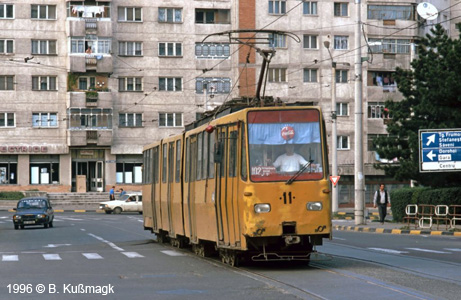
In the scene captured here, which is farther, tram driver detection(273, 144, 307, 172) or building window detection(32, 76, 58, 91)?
building window detection(32, 76, 58, 91)

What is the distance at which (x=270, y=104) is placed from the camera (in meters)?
18.2

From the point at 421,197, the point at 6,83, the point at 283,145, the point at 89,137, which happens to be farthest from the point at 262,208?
the point at 6,83

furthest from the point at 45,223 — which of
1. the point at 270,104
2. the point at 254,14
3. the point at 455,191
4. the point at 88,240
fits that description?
the point at 254,14

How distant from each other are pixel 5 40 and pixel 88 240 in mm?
44838

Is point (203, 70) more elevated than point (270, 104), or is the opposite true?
point (203, 70)

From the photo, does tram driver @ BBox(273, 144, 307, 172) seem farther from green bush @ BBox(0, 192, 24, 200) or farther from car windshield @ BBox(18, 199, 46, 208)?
green bush @ BBox(0, 192, 24, 200)

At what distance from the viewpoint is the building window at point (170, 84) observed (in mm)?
75250

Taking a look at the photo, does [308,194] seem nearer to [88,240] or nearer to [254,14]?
[88,240]

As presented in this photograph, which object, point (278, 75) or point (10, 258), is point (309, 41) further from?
point (10, 258)

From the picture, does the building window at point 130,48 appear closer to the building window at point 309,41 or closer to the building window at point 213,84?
the building window at point 213,84

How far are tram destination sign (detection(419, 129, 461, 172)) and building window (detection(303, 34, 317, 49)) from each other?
39770 mm

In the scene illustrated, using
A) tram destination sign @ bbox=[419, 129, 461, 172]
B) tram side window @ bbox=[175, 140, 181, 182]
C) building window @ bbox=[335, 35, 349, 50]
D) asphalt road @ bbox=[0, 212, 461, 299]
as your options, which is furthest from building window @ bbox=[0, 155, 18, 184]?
tram side window @ bbox=[175, 140, 181, 182]

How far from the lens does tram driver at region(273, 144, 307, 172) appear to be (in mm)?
17156

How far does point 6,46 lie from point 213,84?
16.1 metres
